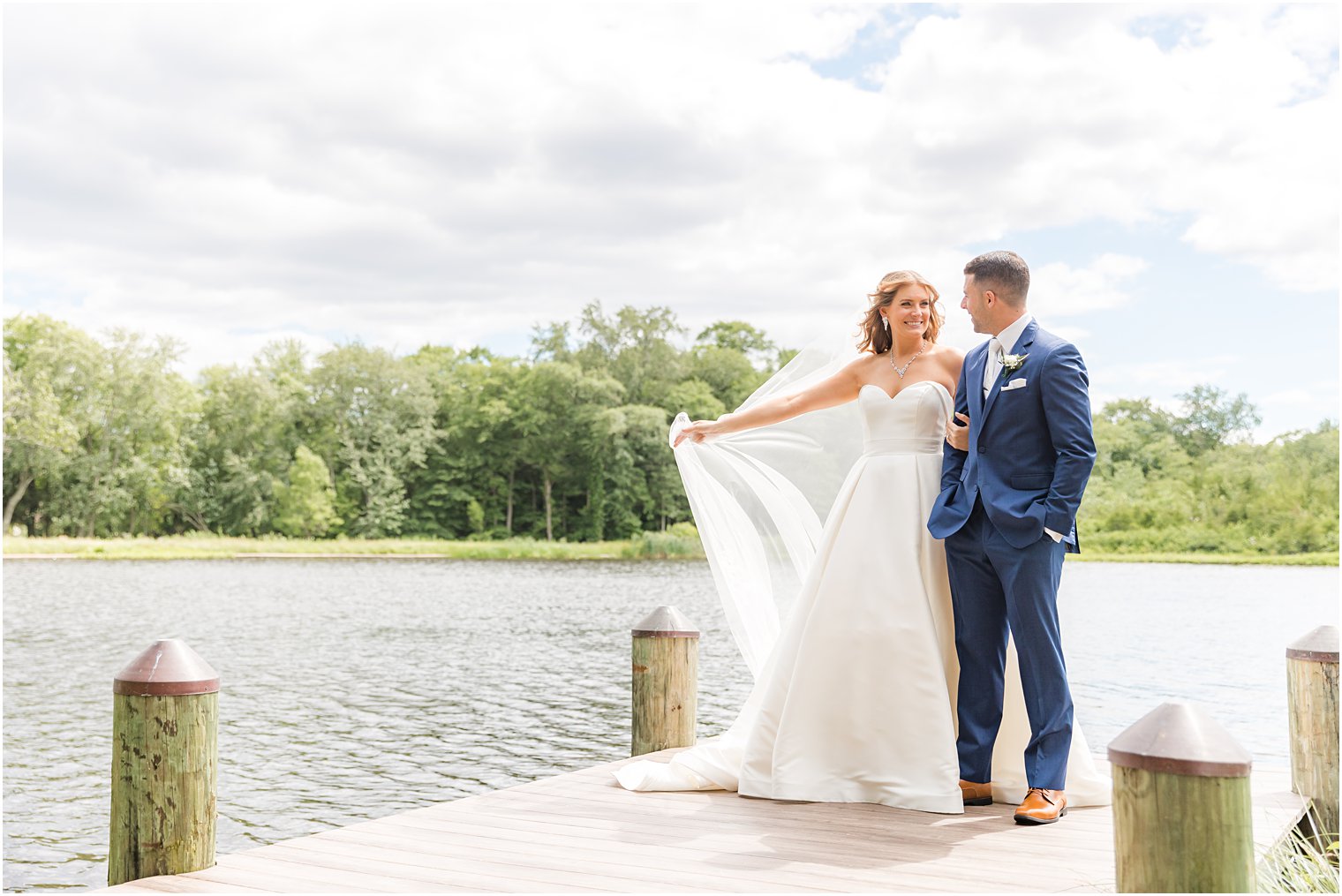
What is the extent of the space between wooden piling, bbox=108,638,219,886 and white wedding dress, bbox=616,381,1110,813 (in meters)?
1.82

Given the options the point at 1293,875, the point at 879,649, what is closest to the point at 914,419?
the point at 879,649

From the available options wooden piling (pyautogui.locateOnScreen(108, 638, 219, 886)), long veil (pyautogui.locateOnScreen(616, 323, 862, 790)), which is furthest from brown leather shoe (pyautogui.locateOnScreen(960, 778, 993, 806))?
wooden piling (pyautogui.locateOnScreen(108, 638, 219, 886))

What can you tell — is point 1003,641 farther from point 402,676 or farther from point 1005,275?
point 402,676

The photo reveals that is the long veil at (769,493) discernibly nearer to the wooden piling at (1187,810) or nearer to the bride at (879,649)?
the bride at (879,649)

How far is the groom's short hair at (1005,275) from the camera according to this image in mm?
3793

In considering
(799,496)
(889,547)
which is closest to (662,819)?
(889,547)

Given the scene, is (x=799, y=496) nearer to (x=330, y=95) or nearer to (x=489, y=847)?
(x=489, y=847)

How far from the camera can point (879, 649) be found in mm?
3957

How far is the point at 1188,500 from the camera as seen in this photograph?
128 ft

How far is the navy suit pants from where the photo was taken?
364 centimetres

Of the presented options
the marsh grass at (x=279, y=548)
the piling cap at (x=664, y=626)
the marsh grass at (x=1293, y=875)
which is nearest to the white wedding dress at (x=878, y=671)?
the marsh grass at (x=1293, y=875)

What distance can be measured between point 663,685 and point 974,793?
1.79 m

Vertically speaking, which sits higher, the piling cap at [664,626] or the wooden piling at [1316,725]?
the piling cap at [664,626]

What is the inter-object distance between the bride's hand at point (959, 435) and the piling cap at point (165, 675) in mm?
2643
